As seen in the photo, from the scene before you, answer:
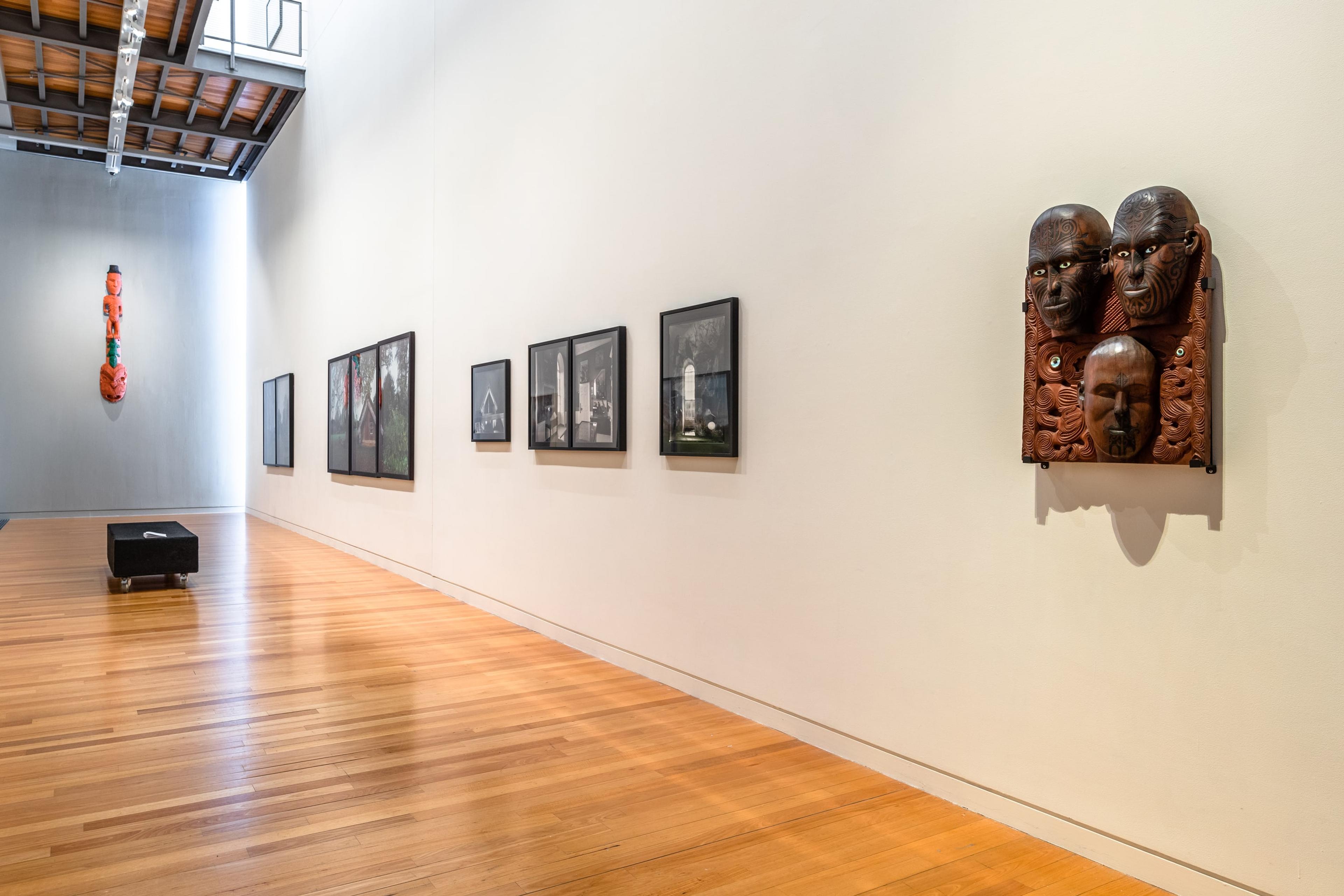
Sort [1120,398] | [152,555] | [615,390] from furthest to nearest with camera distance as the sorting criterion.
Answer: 1. [152,555]
2. [615,390]
3. [1120,398]

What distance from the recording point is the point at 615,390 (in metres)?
6.01

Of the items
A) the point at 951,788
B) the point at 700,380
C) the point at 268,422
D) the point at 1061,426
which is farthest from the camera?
the point at 268,422

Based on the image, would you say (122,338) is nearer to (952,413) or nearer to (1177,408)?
(952,413)

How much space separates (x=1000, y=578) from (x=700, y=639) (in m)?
2.11

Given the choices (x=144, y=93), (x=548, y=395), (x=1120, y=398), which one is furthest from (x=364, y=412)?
(x=1120, y=398)

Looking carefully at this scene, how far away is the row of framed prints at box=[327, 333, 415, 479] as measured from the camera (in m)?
9.65

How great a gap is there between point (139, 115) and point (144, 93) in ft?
3.30

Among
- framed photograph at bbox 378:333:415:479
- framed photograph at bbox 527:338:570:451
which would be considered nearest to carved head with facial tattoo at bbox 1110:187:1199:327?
framed photograph at bbox 527:338:570:451

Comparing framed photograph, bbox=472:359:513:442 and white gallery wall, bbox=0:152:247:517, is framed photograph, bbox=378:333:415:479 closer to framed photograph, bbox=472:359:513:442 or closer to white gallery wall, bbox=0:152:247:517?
framed photograph, bbox=472:359:513:442

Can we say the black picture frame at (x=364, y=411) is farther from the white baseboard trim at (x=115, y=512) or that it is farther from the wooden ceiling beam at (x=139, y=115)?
the white baseboard trim at (x=115, y=512)

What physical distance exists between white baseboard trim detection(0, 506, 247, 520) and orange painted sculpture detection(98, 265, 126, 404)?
215 cm

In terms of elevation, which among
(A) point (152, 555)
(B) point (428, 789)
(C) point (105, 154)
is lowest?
(B) point (428, 789)

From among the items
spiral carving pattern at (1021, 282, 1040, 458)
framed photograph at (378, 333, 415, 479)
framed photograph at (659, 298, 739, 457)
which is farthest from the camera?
framed photograph at (378, 333, 415, 479)

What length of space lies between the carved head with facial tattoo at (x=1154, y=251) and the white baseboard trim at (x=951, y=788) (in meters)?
1.75
